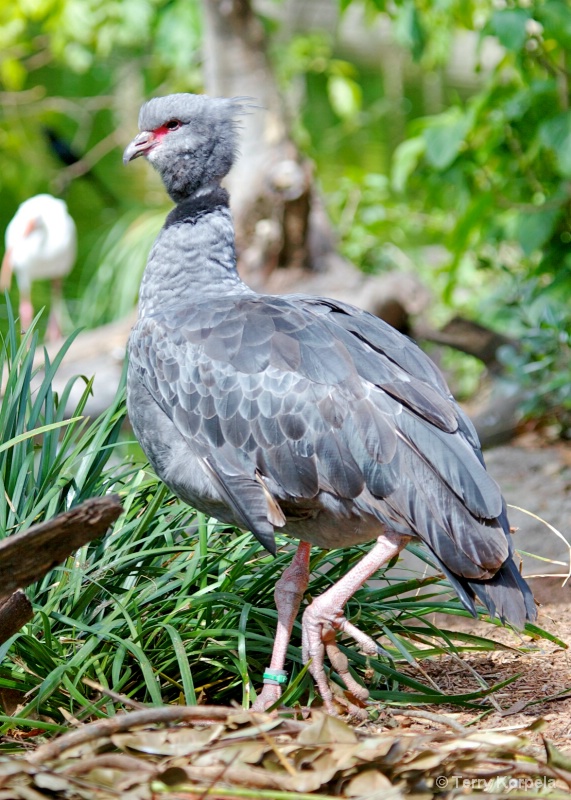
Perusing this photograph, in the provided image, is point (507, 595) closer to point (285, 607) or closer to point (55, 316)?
point (285, 607)

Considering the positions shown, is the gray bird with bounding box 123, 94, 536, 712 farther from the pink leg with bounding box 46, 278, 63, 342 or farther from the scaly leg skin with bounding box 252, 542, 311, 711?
the pink leg with bounding box 46, 278, 63, 342

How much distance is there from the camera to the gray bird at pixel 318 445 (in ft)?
8.62

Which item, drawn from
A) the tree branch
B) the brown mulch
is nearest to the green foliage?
the brown mulch

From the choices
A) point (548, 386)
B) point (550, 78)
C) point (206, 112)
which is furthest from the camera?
point (550, 78)

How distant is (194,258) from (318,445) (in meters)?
0.94

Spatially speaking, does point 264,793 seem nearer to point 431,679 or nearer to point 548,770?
point 548,770

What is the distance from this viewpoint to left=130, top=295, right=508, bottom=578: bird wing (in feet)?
8.63

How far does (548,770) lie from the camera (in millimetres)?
1986

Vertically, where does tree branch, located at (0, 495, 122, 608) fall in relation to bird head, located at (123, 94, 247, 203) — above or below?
below

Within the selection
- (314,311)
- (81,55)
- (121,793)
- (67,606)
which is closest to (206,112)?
(314,311)

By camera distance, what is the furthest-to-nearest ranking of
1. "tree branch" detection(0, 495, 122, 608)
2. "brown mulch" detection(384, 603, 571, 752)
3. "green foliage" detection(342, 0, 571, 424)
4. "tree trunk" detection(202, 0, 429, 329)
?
"tree trunk" detection(202, 0, 429, 329), "green foliage" detection(342, 0, 571, 424), "brown mulch" detection(384, 603, 571, 752), "tree branch" detection(0, 495, 122, 608)

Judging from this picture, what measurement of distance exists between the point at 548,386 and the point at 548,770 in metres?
3.31

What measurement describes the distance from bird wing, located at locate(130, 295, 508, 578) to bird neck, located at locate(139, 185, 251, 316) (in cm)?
25

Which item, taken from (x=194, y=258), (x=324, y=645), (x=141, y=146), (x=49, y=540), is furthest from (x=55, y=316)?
(x=49, y=540)
